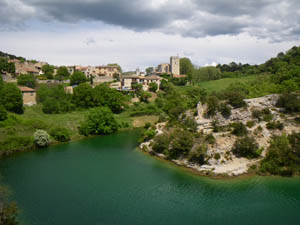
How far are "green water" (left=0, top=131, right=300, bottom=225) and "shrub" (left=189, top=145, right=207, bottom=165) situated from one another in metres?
2.58

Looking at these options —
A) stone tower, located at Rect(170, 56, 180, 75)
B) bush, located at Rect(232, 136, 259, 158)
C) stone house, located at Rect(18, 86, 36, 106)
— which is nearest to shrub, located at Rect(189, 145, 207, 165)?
bush, located at Rect(232, 136, 259, 158)

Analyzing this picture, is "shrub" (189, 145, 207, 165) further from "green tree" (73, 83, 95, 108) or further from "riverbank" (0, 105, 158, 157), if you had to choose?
"green tree" (73, 83, 95, 108)

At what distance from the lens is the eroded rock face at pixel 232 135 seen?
29.6 metres

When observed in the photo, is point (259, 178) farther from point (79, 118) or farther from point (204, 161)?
point (79, 118)

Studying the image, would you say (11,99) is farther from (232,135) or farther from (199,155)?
(232,135)

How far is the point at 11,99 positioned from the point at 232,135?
4752 cm

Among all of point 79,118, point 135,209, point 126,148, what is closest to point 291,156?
point 135,209

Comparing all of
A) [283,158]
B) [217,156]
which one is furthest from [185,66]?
[283,158]

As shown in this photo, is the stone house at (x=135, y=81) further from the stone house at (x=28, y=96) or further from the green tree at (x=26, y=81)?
the stone house at (x=28, y=96)

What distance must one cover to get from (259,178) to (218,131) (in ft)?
32.4

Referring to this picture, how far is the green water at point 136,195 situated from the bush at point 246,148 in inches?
186

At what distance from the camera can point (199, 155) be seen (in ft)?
101

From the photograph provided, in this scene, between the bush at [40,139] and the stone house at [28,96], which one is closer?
the bush at [40,139]

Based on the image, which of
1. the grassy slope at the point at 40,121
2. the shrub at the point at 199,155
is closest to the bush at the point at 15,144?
the grassy slope at the point at 40,121
